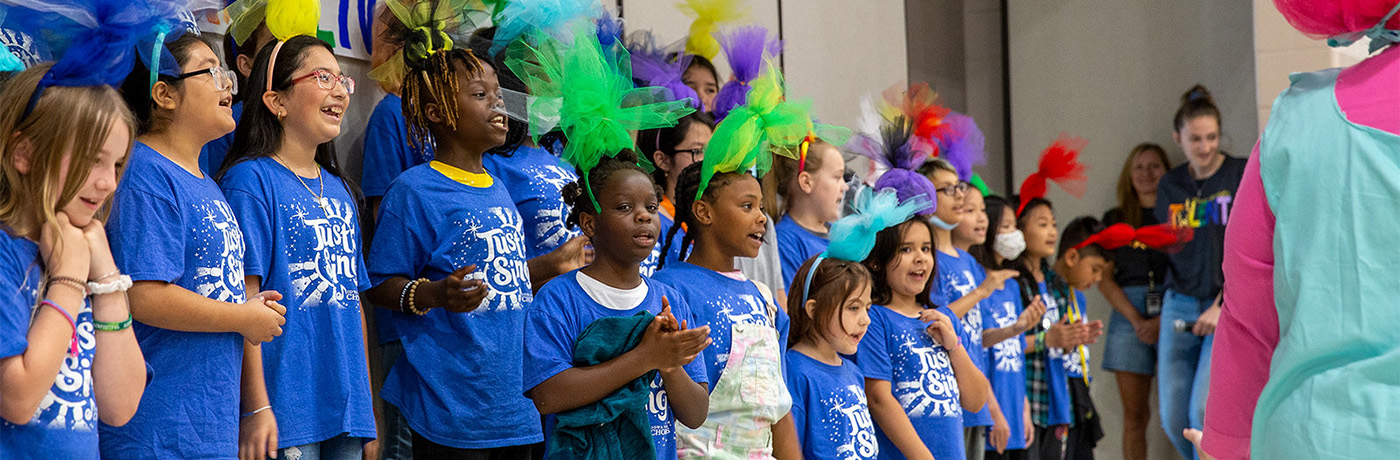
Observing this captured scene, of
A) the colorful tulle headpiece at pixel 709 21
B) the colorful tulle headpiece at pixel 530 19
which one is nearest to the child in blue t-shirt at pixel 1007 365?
the colorful tulle headpiece at pixel 709 21

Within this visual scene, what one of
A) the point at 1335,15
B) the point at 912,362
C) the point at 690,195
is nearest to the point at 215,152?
the point at 690,195

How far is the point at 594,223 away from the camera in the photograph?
253 centimetres

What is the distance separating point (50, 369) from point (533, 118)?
3.90 feet

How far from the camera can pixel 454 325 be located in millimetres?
2605

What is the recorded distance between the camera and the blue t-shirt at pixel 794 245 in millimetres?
3461

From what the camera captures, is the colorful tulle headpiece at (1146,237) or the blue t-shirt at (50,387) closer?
the blue t-shirt at (50,387)

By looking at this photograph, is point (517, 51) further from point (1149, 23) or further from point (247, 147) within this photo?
point (1149, 23)

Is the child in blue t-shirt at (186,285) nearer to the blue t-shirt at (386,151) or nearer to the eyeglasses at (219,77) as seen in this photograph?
the eyeglasses at (219,77)

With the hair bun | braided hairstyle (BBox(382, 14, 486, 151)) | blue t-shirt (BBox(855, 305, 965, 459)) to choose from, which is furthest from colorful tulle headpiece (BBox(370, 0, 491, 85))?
the hair bun

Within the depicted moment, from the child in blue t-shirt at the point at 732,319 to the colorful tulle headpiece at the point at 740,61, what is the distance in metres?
0.64

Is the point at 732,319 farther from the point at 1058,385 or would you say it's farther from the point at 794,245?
the point at 1058,385

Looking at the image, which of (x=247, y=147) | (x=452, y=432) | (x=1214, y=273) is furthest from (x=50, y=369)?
(x=1214, y=273)

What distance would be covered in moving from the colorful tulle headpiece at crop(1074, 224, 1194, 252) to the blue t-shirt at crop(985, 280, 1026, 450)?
1.33m

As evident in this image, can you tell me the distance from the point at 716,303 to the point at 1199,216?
3.55 meters
